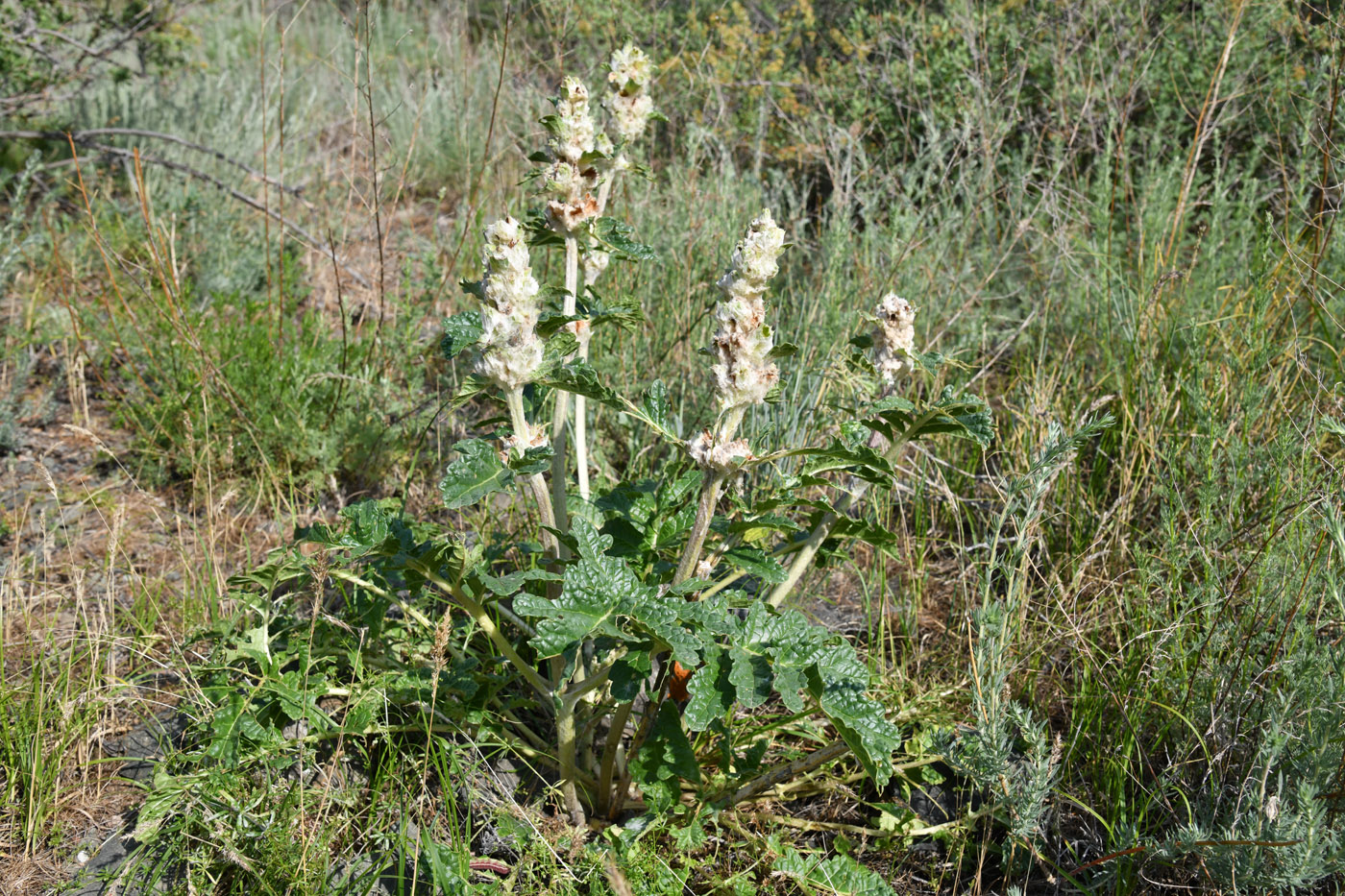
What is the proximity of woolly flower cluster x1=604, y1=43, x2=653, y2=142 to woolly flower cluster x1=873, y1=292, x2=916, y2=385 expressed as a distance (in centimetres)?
61

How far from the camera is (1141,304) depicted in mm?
2590

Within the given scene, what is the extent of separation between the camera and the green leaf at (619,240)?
1669 millimetres

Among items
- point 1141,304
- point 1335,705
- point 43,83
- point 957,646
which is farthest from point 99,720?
point 43,83

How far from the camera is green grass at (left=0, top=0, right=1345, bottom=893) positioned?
1721 mm

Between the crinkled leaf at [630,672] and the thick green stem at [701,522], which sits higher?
the thick green stem at [701,522]

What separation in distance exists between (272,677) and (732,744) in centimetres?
91

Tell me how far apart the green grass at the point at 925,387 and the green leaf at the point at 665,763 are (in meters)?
0.11

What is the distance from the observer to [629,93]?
1.74m

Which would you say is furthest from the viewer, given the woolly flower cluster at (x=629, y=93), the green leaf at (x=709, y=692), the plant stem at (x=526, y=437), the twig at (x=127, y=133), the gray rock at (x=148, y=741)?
the twig at (x=127, y=133)

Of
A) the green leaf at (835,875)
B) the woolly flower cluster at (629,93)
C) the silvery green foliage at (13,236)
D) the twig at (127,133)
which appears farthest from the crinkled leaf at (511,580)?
the silvery green foliage at (13,236)

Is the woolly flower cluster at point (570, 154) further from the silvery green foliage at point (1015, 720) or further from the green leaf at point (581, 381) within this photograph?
the silvery green foliage at point (1015, 720)

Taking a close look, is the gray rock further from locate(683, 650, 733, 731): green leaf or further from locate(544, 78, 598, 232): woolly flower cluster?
locate(544, 78, 598, 232): woolly flower cluster

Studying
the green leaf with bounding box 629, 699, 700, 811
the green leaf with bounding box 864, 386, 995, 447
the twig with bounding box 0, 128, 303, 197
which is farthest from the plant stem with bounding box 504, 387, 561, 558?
the twig with bounding box 0, 128, 303, 197

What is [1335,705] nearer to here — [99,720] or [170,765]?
[170,765]
